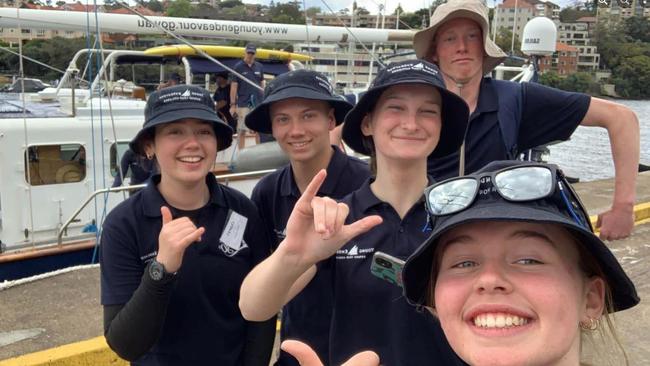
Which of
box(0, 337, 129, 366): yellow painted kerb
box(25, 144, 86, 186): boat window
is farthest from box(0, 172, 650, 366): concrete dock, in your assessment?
box(25, 144, 86, 186): boat window

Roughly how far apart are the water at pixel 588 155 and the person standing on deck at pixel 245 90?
12.0 m

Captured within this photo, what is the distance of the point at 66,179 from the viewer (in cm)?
746

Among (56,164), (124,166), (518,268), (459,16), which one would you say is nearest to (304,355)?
(518,268)

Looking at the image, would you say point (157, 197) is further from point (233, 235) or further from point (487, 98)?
point (487, 98)

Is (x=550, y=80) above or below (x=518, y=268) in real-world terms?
below

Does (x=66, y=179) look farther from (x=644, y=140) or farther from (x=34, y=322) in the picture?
(x=644, y=140)

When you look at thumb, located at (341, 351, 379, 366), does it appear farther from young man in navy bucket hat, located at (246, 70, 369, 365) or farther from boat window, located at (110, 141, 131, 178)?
boat window, located at (110, 141, 131, 178)

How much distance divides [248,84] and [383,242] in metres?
7.28

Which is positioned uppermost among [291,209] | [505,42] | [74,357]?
[505,42]

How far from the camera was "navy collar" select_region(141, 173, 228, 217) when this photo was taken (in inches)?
87.0

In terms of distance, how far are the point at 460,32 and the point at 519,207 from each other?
170cm

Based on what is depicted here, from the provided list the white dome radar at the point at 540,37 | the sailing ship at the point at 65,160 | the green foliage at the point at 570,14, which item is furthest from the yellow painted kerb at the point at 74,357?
the green foliage at the point at 570,14

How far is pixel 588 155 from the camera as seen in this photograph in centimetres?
2464

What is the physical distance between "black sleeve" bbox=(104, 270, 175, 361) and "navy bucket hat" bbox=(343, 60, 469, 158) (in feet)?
2.79
